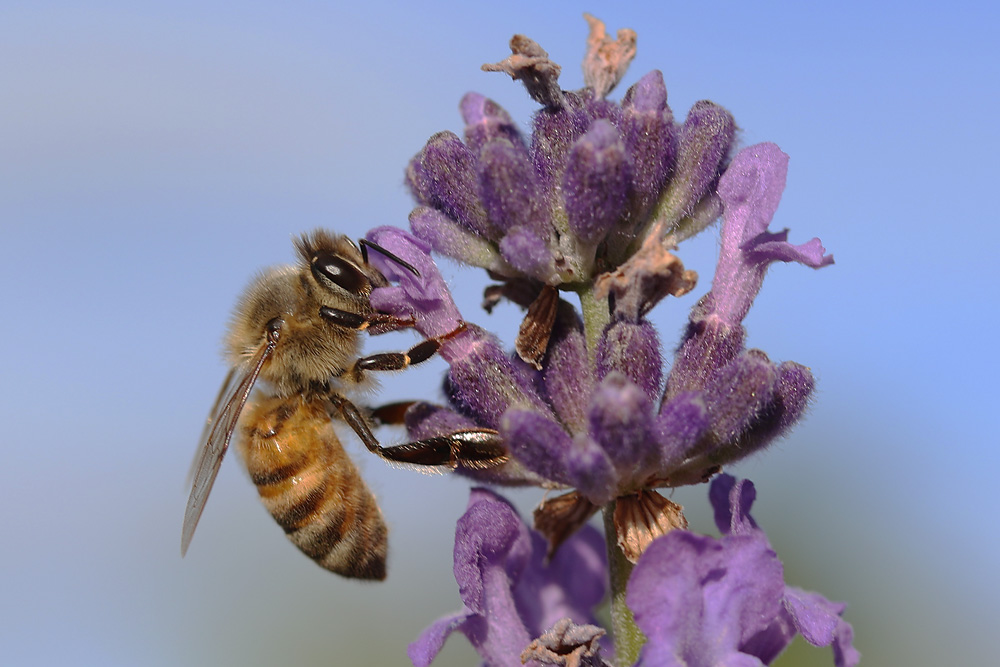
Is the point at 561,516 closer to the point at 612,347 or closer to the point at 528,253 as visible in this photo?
the point at 612,347

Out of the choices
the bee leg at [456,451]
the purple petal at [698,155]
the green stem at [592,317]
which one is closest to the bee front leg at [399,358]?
the bee leg at [456,451]

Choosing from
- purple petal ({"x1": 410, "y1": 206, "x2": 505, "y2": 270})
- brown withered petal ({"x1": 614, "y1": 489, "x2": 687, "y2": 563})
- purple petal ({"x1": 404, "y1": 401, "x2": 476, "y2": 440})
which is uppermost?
purple petal ({"x1": 410, "y1": 206, "x2": 505, "y2": 270})

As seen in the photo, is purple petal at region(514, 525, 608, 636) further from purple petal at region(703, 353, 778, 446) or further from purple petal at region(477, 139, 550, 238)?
purple petal at region(477, 139, 550, 238)

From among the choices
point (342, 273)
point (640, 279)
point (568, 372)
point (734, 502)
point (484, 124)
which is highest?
point (484, 124)

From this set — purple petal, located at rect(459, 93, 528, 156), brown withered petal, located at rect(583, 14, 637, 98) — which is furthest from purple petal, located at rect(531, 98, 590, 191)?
brown withered petal, located at rect(583, 14, 637, 98)

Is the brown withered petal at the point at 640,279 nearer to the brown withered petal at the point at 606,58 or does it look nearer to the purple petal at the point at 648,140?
the purple petal at the point at 648,140

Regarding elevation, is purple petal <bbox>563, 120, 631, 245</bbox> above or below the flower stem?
above

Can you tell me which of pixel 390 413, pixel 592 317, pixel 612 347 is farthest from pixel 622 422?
pixel 390 413

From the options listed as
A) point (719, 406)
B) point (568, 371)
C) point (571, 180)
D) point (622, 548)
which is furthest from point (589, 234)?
point (622, 548)
